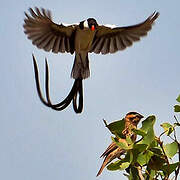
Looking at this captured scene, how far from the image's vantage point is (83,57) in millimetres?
6406

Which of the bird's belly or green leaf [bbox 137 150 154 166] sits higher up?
the bird's belly

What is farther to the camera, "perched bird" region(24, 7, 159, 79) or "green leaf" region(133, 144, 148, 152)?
"perched bird" region(24, 7, 159, 79)

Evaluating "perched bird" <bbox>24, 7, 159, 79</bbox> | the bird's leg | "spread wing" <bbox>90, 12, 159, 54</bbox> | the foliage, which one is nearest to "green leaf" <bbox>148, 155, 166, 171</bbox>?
the foliage

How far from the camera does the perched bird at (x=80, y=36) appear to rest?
21.0ft

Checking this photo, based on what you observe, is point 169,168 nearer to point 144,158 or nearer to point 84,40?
point 144,158

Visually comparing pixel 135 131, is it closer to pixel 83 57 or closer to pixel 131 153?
pixel 131 153

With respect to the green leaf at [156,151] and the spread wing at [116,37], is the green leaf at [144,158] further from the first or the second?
the spread wing at [116,37]

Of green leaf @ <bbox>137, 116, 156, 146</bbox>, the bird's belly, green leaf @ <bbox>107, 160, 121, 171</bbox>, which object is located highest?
the bird's belly

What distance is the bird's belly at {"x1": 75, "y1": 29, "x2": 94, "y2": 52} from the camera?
21.1 ft

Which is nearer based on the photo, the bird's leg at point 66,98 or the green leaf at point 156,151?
the green leaf at point 156,151

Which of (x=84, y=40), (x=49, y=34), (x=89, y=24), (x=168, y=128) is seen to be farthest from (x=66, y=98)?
(x=49, y=34)

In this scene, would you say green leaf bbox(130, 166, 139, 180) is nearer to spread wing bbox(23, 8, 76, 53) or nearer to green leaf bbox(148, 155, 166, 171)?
green leaf bbox(148, 155, 166, 171)

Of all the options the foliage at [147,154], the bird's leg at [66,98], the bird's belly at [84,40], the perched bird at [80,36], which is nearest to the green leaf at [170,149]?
the foliage at [147,154]

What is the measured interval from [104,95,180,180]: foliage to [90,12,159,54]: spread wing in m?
4.54
